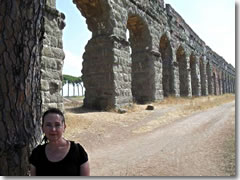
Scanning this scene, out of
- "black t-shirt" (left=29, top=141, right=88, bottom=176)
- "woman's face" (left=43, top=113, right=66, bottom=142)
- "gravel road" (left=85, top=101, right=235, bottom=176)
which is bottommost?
"gravel road" (left=85, top=101, right=235, bottom=176)

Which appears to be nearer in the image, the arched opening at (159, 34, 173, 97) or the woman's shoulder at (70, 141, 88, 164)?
the woman's shoulder at (70, 141, 88, 164)

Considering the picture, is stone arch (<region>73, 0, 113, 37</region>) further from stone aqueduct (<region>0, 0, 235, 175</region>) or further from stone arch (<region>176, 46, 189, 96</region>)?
stone arch (<region>176, 46, 189, 96</region>)

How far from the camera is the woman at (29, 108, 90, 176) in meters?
1.96

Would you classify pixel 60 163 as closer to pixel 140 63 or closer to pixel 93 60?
pixel 93 60

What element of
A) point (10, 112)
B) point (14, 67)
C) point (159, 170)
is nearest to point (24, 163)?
point (10, 112)

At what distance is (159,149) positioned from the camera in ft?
14.4

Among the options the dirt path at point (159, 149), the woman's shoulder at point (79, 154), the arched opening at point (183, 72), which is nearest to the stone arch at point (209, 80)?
the arched opening at point (183, 72)

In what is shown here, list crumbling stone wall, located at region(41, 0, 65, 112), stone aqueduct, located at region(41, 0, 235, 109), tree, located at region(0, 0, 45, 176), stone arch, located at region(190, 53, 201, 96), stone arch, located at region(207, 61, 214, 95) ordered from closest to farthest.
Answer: tree, located at region(0, 0, 45, 176) < crumbling stone wall, located at region(41, 0, 65, 112) < stone aqueduct, located at region(41, 0, 235, 109) < stone arch, located at region(190, 53, 201, 96) < stone arch, located at region(207, 61, 214, 95)

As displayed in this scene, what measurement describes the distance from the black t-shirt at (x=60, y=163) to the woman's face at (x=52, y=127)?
0.13 m

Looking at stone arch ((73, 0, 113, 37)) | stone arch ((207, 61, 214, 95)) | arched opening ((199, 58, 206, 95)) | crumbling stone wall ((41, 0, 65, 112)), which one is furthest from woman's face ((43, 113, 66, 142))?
stone arch ((207, 61, 214, 95))

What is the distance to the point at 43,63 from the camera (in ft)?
20.4

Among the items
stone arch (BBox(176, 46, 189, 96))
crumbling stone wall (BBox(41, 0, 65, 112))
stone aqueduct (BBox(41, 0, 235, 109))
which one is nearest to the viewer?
crumbling stone wall (BBox(41, 0, 65, 112))

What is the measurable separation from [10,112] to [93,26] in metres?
7.87

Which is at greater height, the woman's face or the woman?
the woman's face
